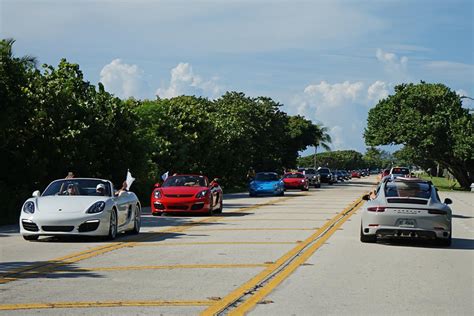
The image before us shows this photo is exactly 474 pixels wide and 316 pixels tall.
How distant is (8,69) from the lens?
23141 millimetres

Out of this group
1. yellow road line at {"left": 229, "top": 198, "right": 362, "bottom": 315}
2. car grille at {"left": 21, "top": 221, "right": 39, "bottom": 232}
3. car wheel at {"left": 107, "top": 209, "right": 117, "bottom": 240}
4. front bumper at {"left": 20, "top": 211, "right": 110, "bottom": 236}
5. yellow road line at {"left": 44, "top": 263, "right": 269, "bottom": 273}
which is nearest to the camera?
yellow road line at {"left": 229, "top": 198, "right": 362, "bottom": 315}

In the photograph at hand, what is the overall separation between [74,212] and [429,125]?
178 feet

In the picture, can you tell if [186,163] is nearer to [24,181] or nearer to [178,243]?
[24,181]

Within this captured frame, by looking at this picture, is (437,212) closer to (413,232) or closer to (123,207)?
(413,232)

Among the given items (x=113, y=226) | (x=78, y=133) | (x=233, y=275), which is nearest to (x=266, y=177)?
(x=78, y=133)

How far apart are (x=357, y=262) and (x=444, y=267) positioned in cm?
141

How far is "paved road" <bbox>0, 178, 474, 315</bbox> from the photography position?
834 centimetres

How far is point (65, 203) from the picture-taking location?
599 inches

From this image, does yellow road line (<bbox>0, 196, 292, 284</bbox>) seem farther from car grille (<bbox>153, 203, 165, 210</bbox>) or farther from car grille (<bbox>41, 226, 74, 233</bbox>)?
car grille (<bbox>153, 203, 165, 210</bbox>)

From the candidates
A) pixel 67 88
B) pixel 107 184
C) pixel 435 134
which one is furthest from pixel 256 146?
pixel 107 184

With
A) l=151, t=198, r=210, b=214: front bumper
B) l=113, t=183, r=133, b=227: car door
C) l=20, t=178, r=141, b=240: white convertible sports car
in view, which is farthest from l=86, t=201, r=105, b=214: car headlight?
l=151, t=198, r=210, b=214: front bumper

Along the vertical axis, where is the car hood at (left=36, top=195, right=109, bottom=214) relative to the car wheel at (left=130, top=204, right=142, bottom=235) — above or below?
above

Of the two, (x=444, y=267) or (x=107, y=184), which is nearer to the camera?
(x=444, y=267)

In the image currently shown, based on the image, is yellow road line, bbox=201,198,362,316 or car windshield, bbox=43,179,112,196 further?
car windshield, bbox=43,179,112,196
